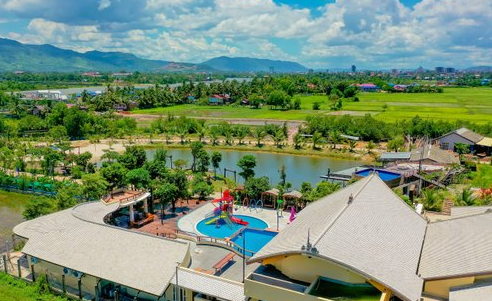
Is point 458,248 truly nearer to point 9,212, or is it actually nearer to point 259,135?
point 9,212

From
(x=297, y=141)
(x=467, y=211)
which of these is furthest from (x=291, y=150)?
(x=467, y=211)

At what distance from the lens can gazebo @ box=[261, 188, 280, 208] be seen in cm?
2900

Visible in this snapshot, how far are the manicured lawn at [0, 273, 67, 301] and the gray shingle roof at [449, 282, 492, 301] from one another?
50.0 feet

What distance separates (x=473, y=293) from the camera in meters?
12.8

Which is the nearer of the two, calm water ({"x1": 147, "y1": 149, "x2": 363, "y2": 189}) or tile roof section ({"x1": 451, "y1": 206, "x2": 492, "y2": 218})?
tile roof section ({"x1": 451, "y1": 206, "x2": 492, "y2": 218})

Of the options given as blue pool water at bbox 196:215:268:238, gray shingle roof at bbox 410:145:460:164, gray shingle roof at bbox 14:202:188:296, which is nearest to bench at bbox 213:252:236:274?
gray shingle roof at bbox 14:202:188:296

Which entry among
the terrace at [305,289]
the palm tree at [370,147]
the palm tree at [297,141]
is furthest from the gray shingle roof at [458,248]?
the palm tree at [297,141]

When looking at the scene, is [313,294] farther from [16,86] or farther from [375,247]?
[16,86]

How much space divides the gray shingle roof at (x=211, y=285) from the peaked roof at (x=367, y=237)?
1884mm

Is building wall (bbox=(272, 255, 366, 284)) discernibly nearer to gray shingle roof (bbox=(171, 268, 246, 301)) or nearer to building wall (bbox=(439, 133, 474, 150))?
gray shingle roof (bbox=(171, 268, 246, 301))

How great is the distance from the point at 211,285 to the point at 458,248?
30.8ft

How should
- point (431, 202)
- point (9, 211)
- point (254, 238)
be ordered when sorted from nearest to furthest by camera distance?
1. point (254, 238)
2. point (431, 202)
3. point (9, 211)

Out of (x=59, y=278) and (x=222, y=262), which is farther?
(x=59, y=278)

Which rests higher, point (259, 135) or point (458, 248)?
point (458, 248)
